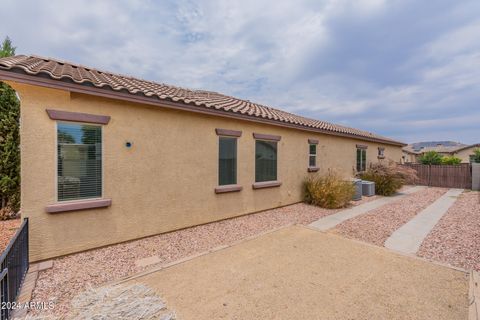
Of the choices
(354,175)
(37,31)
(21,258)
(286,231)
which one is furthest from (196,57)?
(354,175)

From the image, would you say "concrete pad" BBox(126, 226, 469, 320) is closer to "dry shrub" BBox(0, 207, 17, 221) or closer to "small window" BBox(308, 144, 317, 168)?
"small window" BBox(308, 144, 317, 168)

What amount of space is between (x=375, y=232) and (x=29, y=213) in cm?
810

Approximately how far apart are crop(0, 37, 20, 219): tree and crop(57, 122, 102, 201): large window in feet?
14.2

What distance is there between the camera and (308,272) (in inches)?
158

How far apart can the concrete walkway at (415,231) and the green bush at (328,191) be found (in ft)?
7.66

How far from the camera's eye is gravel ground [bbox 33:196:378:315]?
3.48 m

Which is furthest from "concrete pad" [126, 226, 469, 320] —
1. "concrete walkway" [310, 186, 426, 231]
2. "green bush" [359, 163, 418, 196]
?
"green bush" [359, 163, 418, 196]

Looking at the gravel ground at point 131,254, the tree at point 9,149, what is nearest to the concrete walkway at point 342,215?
the gravel ground at point 131,254

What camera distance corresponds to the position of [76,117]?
4.58 metres

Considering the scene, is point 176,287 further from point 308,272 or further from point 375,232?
point 375,232

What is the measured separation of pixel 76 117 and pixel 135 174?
1693mm

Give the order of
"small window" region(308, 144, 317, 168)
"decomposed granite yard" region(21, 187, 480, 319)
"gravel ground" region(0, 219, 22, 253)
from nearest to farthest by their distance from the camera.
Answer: "decomposed granite yard" region(21, 187, 480, 319)
"gravel ground" region(0, 219, 22, 253)
"small window" region(308, 144, 317, 168)

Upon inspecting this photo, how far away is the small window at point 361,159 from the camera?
14.3 metres

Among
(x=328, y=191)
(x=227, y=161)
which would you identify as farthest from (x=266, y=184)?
(x=328, y=191)
